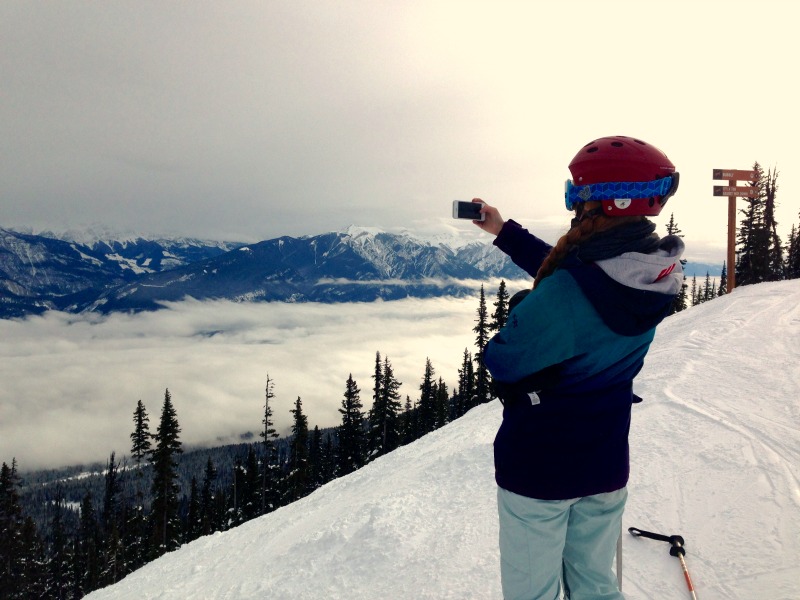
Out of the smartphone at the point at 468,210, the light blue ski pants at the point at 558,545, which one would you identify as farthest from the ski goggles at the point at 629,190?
the light blue ski pants at the point at 558,545

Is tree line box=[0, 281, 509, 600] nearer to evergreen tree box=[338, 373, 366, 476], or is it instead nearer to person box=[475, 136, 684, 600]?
evergreen tree box=[338, 373, 366, 476]

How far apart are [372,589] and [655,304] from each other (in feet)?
13.2

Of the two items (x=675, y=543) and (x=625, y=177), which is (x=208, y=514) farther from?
(x=625, y=177)

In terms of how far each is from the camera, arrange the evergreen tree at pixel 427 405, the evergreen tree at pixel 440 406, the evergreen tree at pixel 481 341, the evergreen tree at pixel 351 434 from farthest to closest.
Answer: the evergreen tree at pixel 427 405, the evergreen tree at pixel 440 406, the evergreen tree at pixel 351 434, the evergreen tree at pixel 481 341

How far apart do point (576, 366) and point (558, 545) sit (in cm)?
100

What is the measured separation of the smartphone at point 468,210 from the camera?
10.8ft

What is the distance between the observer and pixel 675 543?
14.1 feet

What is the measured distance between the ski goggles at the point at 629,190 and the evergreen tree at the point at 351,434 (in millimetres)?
48495

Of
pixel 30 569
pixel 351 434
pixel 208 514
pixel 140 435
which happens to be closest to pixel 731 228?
pixel 351 434

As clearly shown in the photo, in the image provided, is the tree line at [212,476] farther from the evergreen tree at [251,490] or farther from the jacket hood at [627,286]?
the jacket hood at [627,286]

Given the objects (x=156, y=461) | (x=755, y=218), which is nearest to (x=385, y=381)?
(x=156, y=461)

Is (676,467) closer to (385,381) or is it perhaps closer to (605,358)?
(605,358)

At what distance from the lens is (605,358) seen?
2129 mm

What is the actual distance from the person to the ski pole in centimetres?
200
